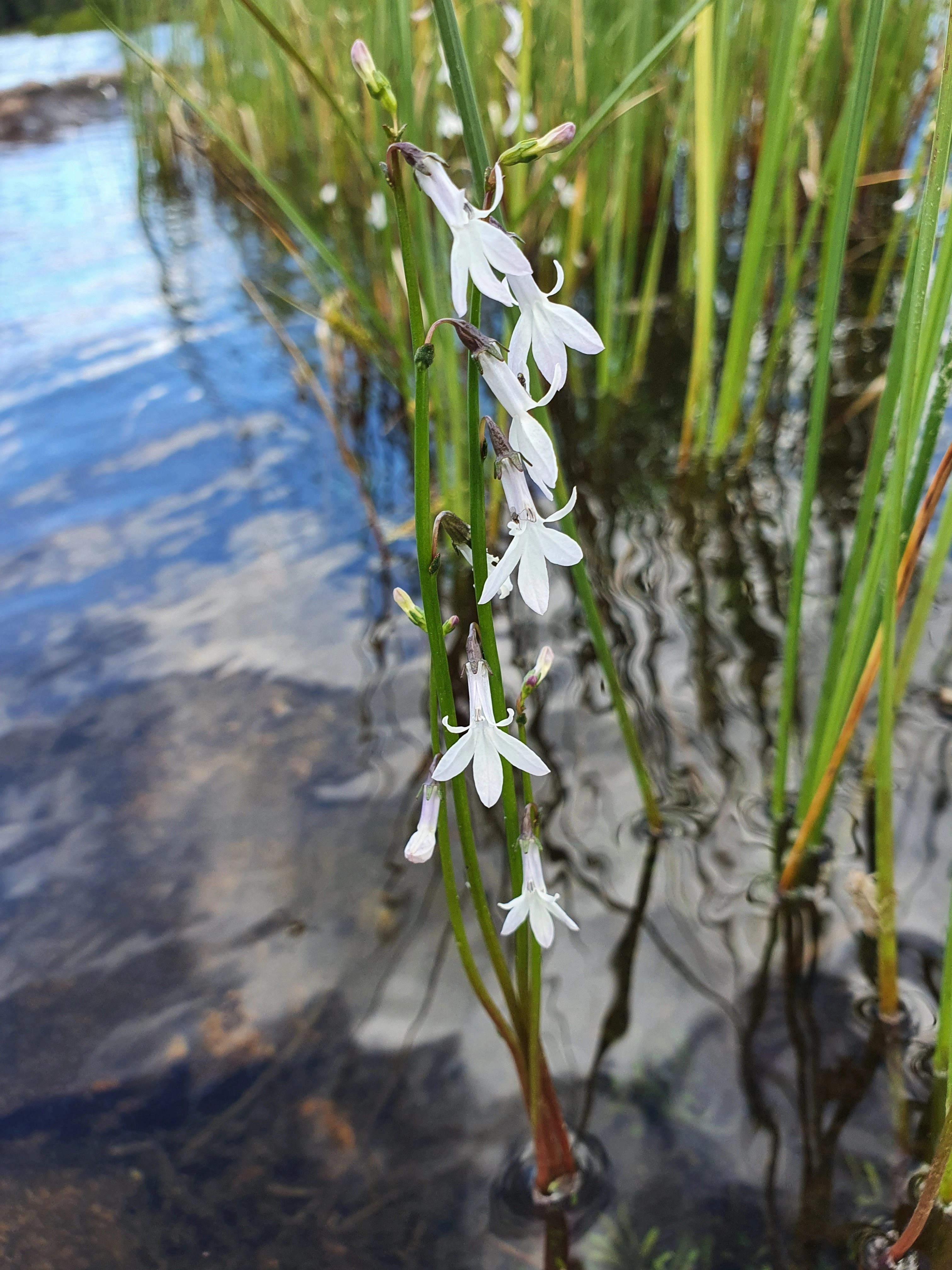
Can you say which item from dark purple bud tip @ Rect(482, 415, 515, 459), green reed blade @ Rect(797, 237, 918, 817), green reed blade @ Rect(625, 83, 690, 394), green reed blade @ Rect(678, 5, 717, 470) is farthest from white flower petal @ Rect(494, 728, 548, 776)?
green reed blade @ Rect(625, 83, 690, 394)

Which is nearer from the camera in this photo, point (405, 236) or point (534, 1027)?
point (405, 236)

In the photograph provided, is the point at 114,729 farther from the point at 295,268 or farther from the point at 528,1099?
the point at 295,268

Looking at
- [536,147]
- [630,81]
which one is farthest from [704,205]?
[536,147]

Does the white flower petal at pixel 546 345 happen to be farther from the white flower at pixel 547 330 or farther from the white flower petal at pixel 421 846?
the white flower petal at pixel 421 846

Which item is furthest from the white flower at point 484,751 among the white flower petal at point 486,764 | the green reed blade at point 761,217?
the green reed blade at point 761,217

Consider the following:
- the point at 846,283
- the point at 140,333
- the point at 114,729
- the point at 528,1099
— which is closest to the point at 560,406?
the point at 846,283

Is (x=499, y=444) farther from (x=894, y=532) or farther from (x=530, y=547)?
(x=894, y=532)
